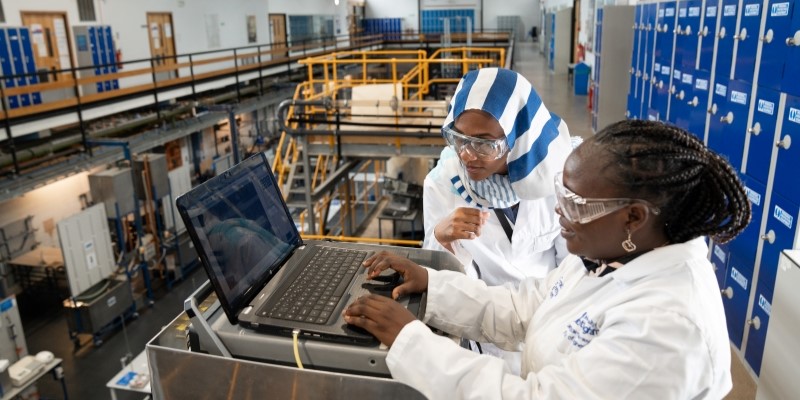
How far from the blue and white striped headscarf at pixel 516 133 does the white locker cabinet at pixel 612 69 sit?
22.6ft

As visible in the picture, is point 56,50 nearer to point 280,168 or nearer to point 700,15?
point 280,168

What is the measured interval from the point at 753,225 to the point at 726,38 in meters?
1.55

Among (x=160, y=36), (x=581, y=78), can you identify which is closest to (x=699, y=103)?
(x=581, y=78)

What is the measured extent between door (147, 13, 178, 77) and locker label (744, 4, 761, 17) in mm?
11675

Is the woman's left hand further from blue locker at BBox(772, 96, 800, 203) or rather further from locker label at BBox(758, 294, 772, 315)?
locker label at BBox(758, 294, 772, 315)

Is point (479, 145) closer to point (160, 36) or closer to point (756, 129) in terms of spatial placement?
point (756, 129)

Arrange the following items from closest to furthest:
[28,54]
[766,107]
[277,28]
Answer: [766,107] < [28,54] < [277,28]

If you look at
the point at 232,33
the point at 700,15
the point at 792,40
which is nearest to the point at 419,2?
the point at 232,33

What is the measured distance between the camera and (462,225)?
1660 mm

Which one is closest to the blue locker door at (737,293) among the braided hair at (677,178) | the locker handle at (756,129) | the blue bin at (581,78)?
the locker handle at (756,129)

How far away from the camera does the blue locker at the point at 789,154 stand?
3057mm

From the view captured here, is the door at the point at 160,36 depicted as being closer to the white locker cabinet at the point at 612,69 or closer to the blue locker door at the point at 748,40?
the white locker cabinet at the point at 612,69

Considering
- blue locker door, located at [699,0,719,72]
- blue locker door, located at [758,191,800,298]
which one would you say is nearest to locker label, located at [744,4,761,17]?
blue locker door, located at [699,0,719,72]

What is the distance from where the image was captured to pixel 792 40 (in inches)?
121
